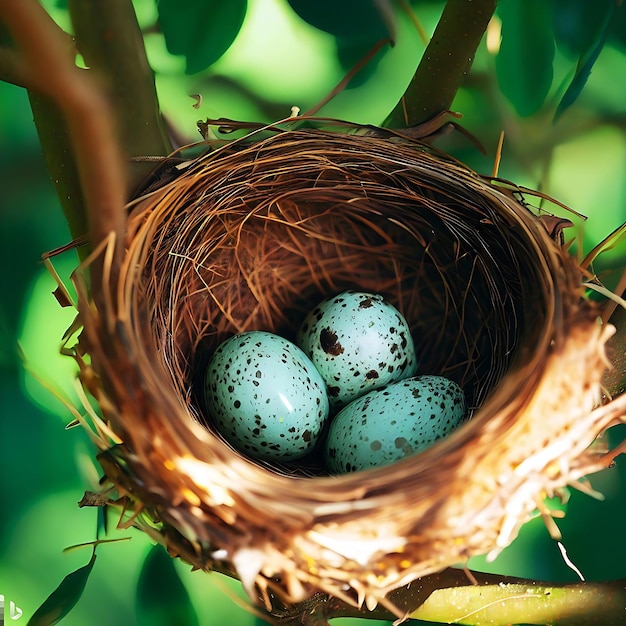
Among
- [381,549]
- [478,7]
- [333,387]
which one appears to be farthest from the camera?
[333,387]

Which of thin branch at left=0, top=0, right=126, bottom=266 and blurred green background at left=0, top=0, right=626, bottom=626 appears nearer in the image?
thin branch at left=0, top=0, right=126, bottom=266

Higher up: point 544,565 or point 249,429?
point 249,429

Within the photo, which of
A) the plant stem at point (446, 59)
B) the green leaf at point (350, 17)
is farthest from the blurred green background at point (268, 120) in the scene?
the plant stem at point (446, 59)

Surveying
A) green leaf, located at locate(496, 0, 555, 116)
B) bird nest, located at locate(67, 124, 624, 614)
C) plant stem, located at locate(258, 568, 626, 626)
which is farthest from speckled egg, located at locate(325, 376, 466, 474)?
green leaf, located at locate(496, 0, 555, 116)

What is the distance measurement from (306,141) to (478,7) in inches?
9.5

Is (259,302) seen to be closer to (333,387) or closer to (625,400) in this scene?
(333,387)

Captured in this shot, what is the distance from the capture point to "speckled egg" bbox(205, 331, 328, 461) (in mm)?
832

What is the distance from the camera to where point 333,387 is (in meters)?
0.93

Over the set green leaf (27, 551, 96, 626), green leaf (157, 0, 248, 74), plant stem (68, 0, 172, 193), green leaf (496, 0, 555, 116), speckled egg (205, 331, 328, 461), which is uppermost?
Answer: green leaf (157, 0, 248, 74)

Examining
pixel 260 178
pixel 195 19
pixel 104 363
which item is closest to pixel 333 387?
pixel 260 178

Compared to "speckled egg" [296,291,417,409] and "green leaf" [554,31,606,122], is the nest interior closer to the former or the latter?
"speckled egg" [296,291,417,409]

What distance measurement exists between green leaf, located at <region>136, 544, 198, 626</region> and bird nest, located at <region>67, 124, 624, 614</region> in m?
0.27

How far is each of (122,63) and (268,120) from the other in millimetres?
401

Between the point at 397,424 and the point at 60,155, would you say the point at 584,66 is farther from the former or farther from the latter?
the point at 60,155
